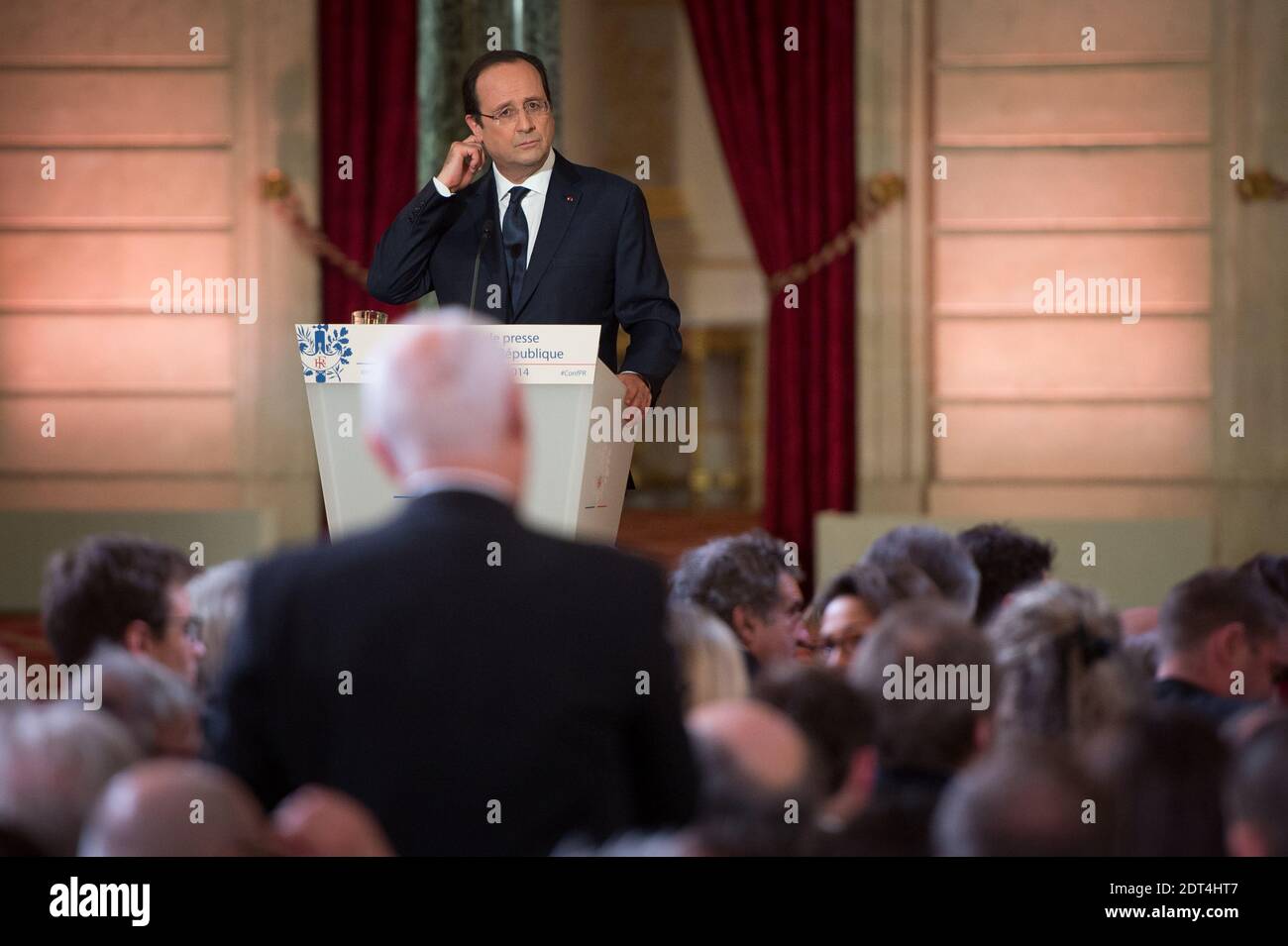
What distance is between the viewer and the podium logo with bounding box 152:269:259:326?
718 centimetres

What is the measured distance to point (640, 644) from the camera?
1768 millimetres

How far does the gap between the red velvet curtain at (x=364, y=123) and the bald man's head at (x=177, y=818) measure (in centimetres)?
559

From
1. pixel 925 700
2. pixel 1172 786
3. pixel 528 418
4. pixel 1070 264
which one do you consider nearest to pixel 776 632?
pixel 528 418

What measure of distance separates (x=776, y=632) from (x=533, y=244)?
1.05 meters

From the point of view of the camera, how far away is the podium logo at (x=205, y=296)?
283 inches

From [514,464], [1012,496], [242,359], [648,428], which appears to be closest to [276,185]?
[242,359]

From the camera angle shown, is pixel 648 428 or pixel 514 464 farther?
pixel 648 428

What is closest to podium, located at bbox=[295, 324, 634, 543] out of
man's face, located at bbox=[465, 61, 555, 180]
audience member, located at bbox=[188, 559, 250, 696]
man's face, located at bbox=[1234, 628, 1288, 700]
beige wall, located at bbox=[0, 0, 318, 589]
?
audience member, located at bbox=[188, 559, 250, 696]

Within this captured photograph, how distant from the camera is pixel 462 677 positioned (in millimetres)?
1727

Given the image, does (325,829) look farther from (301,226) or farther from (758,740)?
(301,226)

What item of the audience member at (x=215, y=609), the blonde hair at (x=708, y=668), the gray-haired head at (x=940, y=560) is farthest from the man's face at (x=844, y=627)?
the audience member at (x=215, y=609)

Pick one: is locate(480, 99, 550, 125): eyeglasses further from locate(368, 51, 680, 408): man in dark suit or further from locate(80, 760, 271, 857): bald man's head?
locate(80, 760, 271, 857): bald man's head
